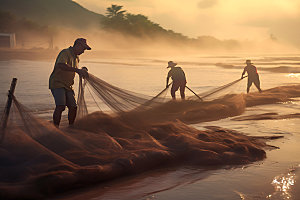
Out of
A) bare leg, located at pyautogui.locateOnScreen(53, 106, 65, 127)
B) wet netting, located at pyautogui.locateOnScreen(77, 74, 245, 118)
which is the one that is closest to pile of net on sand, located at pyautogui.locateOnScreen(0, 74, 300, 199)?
wet netting, located at pyautogui.locateOnScreen(77, 74, 245, 118)

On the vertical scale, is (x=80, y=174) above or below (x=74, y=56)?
below

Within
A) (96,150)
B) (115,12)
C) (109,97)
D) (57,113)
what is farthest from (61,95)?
(115,12)

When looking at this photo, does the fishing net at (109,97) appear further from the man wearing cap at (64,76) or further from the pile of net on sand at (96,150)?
the man wearing cap at (64,76)

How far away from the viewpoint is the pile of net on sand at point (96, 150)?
4379 mm

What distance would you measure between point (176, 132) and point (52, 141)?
2.12m

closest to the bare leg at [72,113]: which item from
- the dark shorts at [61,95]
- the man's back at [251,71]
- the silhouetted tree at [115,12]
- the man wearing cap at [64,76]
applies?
the man wearing cap at [64,76]

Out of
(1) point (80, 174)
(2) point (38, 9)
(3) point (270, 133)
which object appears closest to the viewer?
(1) point (80, 174)

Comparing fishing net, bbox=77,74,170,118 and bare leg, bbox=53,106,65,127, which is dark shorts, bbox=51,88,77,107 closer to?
bare leg, bbox=53,106,65,127

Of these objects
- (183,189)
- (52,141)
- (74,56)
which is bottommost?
(183,189)

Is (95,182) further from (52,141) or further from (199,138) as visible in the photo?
(199,138)

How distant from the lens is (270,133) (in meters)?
7.54

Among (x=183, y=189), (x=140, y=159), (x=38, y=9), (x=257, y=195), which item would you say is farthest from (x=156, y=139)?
(x=38, y=9)

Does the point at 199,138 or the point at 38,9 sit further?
the point at 38,9

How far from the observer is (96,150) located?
5.15m
